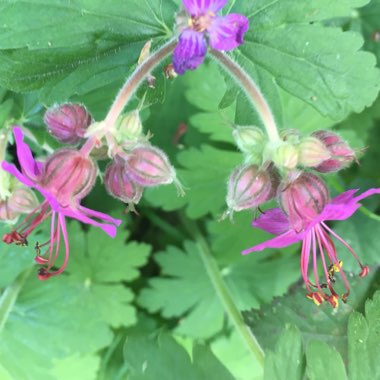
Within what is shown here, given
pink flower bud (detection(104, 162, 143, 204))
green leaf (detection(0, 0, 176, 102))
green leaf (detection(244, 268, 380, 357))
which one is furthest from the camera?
green leaf (detection(244, 268, 380, 357))

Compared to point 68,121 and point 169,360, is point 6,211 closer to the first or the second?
point 68,121

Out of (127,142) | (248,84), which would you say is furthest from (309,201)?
(127,142)

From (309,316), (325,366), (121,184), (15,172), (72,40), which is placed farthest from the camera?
(309,316)

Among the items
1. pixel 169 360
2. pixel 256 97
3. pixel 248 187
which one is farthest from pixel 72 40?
pixel 169 360

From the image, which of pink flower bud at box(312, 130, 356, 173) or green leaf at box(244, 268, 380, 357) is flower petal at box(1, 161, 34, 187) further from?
green leaf at box(244, 268, 380, 357)

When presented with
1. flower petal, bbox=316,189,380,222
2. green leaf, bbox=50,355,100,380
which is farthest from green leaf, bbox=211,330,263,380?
flower petal, bbox=316,189,380,222

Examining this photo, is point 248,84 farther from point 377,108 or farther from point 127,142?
point 377,108

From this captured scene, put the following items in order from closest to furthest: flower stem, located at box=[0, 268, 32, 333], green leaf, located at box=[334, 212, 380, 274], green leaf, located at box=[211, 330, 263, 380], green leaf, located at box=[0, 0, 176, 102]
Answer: green leaf, located at box=[0, 0, 176, 102]
flower stem, located at box=[0, 268, 32, 333]
green leaf, located at box=[334, 212, 380, 274]
green leaf, located at box=[211, 330, 263, 380]

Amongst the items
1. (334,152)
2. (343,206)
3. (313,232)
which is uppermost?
(334,152)
